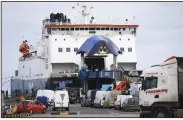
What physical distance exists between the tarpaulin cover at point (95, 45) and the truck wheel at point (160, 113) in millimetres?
32583

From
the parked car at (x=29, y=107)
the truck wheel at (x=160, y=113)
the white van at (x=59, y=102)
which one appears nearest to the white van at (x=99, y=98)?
the white van at (x=59, y=102)

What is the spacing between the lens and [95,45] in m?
49.9

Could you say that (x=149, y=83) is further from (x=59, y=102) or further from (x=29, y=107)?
(x=59, y=102)

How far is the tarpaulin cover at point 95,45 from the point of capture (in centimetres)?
4997

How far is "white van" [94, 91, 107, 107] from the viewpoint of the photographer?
3291 centimetres

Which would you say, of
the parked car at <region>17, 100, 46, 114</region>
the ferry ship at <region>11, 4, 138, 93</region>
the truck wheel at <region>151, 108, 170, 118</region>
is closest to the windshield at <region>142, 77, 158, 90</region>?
the truck wheel at <region>151, 108, 170, 118</region>

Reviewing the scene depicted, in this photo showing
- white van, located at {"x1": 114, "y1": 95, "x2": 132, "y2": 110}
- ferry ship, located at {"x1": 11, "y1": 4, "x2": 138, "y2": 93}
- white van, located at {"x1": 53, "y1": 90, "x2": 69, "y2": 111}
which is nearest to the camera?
white van, located at {"x1": 114, "y1": 95, "x2": 132, "y2": 110}

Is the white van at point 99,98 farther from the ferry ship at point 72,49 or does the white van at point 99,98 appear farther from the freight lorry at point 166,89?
the ferry ship at point 72,49

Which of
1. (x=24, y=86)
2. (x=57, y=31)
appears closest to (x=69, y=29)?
(x=57, y=31)

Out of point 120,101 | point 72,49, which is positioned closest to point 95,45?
point 72,49

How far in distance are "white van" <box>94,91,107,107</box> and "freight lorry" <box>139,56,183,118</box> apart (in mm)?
14971

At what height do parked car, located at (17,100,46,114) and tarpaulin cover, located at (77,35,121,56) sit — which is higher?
tarpaulin cover, located at (77,35,121,56)

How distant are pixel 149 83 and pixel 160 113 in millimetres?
1391

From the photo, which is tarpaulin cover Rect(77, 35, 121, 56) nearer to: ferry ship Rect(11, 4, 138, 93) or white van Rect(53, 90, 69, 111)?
ferry ship Rect(11, 4, 138, 93)
